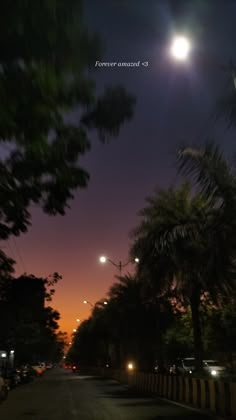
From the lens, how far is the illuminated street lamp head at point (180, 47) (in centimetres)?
1028

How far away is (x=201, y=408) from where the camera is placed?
59.9ft

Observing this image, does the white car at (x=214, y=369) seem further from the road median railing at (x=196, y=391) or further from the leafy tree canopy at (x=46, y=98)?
the leafy tree canopy at (x=46, y=98)

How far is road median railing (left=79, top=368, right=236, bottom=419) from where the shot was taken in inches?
614

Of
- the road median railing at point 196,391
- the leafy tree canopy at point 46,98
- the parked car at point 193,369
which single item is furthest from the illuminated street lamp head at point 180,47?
the parked car at point 193,369

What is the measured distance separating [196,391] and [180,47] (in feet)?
41.8

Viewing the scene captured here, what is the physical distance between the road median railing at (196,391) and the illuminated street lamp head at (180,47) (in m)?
8.72

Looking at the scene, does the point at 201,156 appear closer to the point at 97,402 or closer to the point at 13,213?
the point at 13,213

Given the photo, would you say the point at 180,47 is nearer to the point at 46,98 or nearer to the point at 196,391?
the point at 46,98

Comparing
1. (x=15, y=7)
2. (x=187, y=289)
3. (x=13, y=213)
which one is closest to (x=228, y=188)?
(x=13, y=213)

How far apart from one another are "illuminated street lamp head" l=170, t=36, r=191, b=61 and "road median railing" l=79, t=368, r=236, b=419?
872 cm

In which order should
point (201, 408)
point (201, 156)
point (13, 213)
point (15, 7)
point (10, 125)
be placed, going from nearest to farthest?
point (15, 7)
point (10, 125)
point (13, 213)
point (201, 156)
point (201, 408)

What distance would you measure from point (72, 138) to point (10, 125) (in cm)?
130

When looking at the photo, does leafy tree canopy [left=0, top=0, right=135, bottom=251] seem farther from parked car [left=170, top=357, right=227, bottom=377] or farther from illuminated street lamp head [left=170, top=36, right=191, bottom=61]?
parked car [left=170, top=357, right=227, bottom=377]

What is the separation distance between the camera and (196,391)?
1923cm
